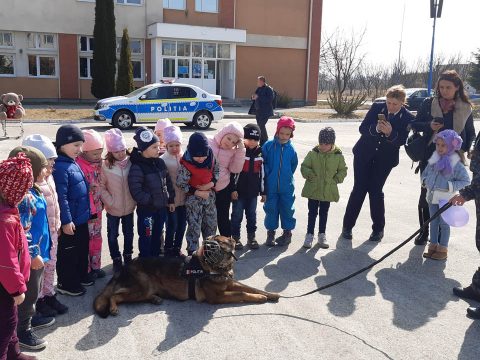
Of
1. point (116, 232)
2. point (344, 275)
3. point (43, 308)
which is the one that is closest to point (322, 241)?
point (344, 275)

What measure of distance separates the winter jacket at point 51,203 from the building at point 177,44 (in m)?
25.5

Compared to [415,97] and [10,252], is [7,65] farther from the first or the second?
[10,252]

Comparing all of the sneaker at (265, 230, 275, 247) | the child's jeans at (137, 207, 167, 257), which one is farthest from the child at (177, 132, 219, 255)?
the sneaker at (265, 230, 275, 247)

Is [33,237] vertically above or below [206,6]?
below

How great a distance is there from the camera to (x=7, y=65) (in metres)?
26.8

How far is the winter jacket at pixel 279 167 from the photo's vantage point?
5496 mm

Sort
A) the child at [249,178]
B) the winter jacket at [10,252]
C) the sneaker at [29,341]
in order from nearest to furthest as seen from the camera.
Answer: the winter jacket at [10,252], the sneaker at [29,341], the child at [249,178]

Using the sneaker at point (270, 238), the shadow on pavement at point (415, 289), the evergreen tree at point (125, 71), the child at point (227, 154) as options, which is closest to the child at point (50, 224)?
the child at point (227, 154)

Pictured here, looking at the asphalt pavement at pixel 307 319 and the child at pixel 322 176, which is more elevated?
the child at pixel 322 176

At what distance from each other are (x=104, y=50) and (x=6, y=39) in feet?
18.6

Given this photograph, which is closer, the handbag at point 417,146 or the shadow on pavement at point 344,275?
the shadow on pavement at point 344,275

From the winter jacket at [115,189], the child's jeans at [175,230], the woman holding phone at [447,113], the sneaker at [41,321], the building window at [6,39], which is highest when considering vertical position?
the building window at [6,39]

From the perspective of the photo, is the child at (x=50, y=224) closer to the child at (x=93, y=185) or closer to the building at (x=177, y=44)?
the child at (x=93, y=185)

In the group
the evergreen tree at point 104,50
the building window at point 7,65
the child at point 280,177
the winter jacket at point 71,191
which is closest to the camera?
the winter jacket at point 71,191
